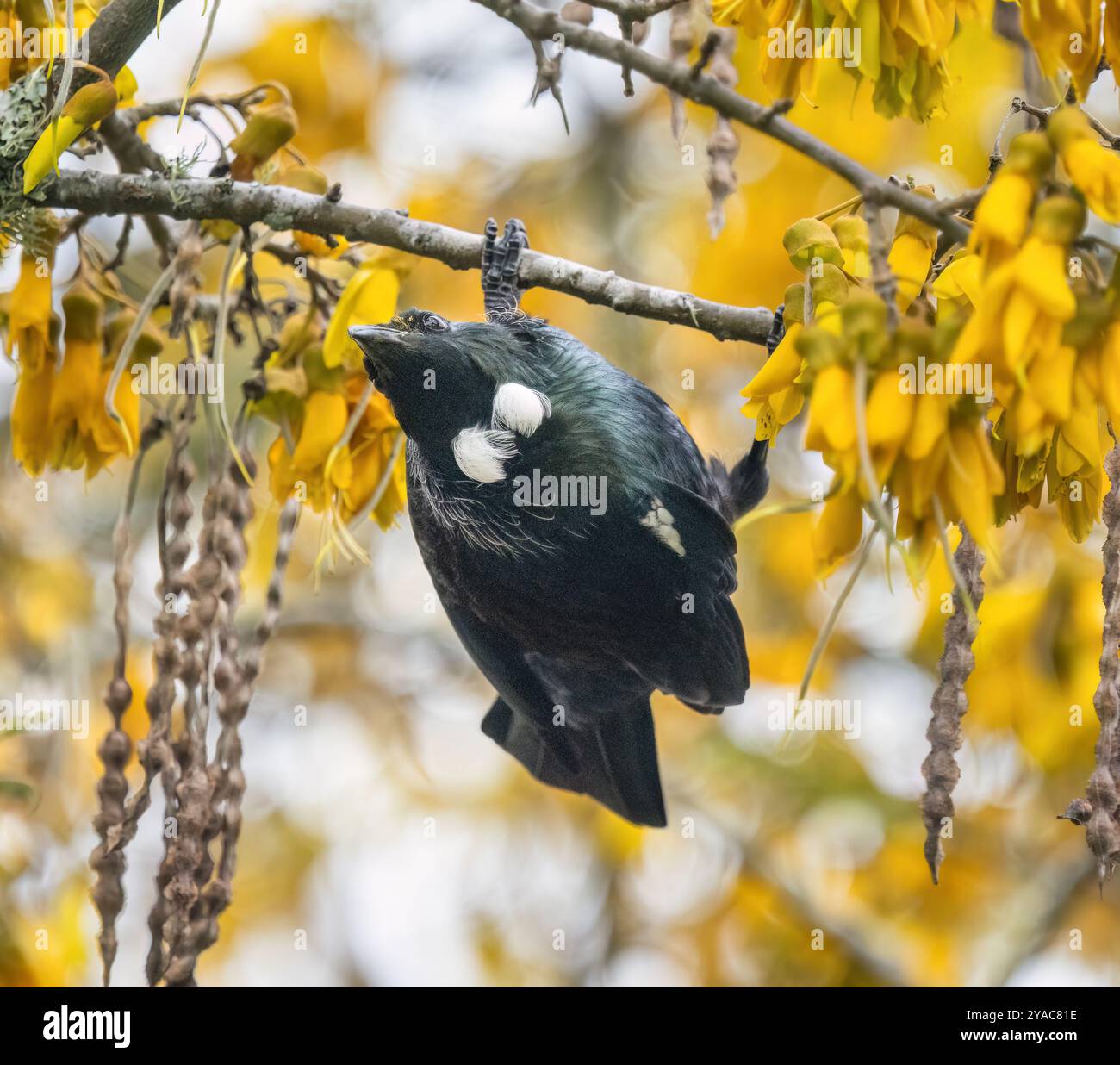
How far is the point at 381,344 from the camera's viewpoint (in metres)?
1.78

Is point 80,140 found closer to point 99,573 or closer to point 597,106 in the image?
point 99,573

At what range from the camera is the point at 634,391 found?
6.23 feet

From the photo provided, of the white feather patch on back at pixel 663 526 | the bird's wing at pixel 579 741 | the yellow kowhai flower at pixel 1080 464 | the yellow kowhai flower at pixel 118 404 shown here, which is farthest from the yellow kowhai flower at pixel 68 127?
the yellow kowhai flower at pixel 1080 464

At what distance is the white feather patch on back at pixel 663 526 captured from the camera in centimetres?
181

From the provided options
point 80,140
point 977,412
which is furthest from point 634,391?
point 80,140

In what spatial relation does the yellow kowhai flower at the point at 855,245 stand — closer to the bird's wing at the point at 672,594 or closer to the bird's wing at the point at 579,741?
the bird's wing at the point at 672,594

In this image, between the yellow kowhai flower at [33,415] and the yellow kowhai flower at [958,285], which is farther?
the yellow kowhai flower at [33,415]

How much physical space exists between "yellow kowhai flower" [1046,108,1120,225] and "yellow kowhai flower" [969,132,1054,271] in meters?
0.02

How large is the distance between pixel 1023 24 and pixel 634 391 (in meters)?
0.72

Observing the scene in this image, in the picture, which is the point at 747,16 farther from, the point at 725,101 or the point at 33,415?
the point at 33,415

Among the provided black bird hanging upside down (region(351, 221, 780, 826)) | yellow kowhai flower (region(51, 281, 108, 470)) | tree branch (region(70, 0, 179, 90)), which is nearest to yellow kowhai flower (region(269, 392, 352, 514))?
black bird hanging upside down (region(351, 221, 780, 826))

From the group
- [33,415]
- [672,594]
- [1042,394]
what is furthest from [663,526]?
[33,415]

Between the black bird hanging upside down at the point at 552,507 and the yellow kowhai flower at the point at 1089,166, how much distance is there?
706 millimetres

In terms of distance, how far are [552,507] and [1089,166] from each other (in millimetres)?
773
